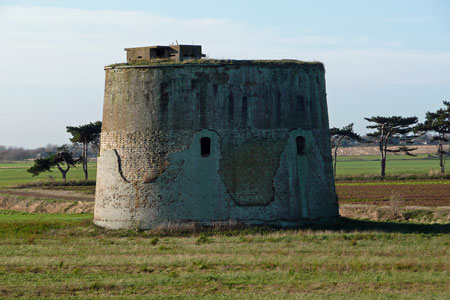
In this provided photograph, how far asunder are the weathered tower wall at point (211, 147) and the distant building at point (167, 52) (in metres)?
1.39

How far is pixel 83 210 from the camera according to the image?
38281 mm

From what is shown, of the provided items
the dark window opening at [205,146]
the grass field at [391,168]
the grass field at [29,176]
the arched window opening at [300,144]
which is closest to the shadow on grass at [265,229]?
the dark window opening at [205,146]

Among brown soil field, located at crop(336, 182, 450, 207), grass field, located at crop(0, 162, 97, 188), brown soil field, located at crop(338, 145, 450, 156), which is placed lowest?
brown soil field, located at crop(336, 182, 450, 207)

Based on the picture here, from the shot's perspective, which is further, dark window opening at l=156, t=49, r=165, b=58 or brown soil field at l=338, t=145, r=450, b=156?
brown soil field at l=338, t=145, r=450, b=156

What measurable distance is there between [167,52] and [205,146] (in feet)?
13.4

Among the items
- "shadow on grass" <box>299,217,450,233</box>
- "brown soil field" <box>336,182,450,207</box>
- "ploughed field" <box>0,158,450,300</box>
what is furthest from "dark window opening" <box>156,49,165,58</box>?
"brown soil field" <box>336,182,450,207</box>

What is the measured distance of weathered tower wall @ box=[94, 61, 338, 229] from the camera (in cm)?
2561

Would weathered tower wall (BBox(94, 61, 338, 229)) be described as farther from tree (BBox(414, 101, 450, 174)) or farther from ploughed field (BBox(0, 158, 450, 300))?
tree (BBox(414, 101, 450, 174))

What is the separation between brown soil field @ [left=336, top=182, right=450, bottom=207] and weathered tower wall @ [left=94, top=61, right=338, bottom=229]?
1146cm

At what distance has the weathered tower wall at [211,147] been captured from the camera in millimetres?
25609

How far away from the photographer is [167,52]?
27.6 meters

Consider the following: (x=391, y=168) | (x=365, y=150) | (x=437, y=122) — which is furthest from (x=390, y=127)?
(x=365, y=150)

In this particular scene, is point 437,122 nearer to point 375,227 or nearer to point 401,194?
point 401,194

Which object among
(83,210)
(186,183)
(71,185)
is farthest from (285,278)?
(71,185)
